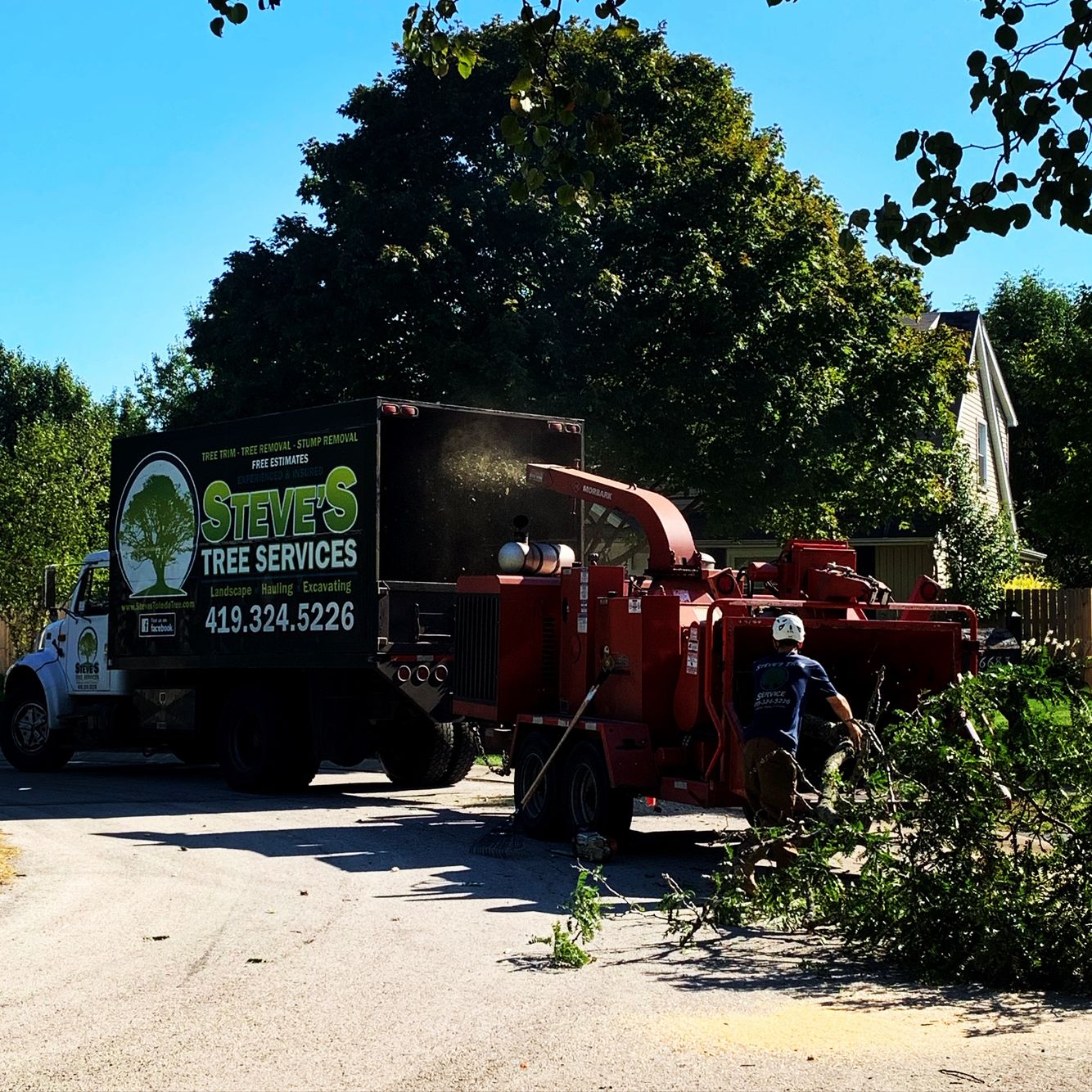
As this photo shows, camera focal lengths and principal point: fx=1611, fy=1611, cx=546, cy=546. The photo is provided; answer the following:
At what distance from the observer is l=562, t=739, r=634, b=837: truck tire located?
12672 mm

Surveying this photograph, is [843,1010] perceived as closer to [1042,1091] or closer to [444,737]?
[1042,1091]

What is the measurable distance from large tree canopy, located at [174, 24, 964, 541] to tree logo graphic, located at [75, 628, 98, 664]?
24.6 feet

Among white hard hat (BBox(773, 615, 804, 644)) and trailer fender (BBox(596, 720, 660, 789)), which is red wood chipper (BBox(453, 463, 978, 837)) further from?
white hard hat (BBox(773, 615, 804, 644))

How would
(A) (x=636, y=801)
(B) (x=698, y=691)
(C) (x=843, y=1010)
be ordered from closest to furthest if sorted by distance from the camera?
1. (C) (x=843, y=1010)
2. (B) (x=698, y=691)
3. (A) (x=636, y=801)

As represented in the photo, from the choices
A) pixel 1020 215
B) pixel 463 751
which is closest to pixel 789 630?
pixel 1020 215

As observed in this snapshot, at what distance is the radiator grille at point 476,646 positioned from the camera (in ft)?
46.9

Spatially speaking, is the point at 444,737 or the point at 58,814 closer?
the point at 58,814

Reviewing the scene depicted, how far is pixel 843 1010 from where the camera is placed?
296 inches

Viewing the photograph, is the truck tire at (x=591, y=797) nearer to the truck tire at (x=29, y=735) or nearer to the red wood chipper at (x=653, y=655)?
the red wood chipper at (x=653, y=655)

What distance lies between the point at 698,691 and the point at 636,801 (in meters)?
5.05

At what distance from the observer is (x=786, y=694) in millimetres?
10695

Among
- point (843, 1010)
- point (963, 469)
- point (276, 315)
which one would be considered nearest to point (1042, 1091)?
point (843, 1010)

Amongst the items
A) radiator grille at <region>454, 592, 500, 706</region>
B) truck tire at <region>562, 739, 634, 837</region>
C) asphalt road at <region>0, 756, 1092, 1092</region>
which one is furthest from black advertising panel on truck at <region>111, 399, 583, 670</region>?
asphalt road at <region>0, 756, 1092, 1092</region>

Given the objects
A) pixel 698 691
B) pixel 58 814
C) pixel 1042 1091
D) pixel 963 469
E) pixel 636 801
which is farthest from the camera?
Result: pixel 963 469
